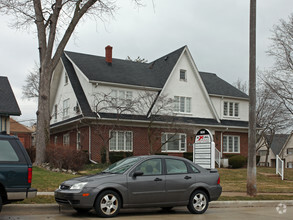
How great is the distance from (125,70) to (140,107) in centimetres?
441

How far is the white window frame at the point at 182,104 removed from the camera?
108 ft

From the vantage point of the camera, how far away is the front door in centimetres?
1025

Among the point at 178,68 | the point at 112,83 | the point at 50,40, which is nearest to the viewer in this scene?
the point at 50,40

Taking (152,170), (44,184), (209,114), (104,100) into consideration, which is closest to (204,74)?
(209,114)

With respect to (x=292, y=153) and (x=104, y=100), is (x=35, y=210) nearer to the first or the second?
(x=104, y=100)

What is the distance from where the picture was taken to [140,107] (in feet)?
101

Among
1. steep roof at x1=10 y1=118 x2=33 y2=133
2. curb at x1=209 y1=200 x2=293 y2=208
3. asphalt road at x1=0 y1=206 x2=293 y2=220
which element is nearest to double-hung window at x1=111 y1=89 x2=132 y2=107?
curb at x1=209 y1=200 x2=293 y2=208

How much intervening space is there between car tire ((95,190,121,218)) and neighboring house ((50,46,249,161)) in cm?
1686

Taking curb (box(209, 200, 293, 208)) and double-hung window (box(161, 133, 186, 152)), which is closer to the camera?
curb (box(209, 200, 293, 208))

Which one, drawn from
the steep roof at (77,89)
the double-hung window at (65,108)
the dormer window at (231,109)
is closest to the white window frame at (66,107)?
the double-hung window at (65,108)

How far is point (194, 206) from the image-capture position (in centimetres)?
1118

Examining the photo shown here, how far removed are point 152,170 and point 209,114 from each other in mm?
24681

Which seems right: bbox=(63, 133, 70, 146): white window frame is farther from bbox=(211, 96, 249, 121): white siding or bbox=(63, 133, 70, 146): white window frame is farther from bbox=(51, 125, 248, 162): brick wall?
bbox=(211, 96, 249, 121): white siding

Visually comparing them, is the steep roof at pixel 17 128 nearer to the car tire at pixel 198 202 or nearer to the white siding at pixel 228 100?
the white siding at pixel 228 100
